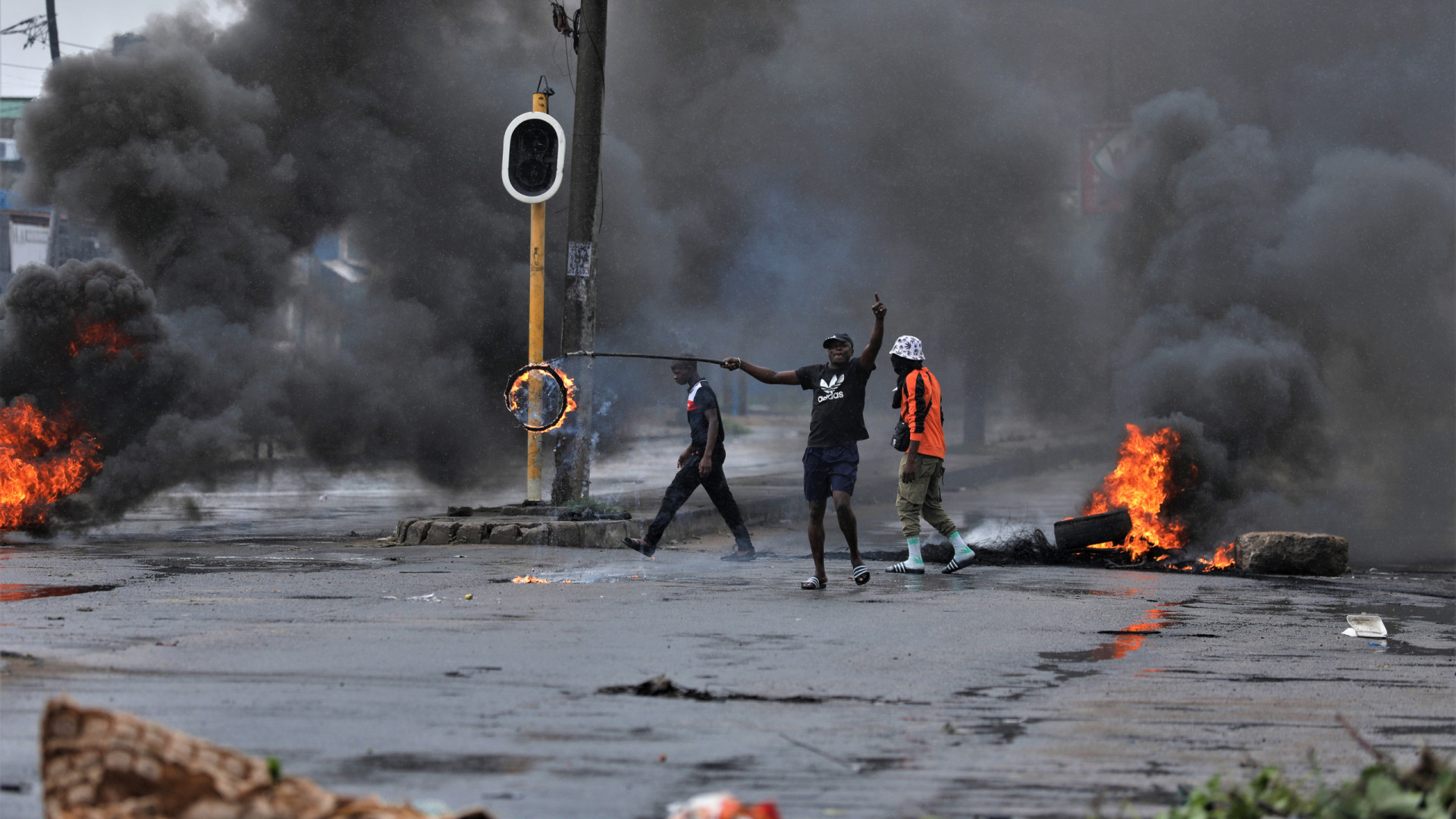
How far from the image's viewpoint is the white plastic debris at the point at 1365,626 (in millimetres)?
5781

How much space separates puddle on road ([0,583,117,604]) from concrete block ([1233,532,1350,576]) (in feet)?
24.8

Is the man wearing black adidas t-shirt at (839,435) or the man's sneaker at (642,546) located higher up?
the man wearing black adidas t-shirt at (839,435)

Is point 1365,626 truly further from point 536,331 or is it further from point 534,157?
point 534,157

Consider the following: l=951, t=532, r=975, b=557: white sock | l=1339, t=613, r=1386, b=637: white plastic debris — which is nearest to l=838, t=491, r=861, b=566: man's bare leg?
l=951, t=532, r=975, b=557: white sock

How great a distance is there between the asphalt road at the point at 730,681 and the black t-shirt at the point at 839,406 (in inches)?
36.0

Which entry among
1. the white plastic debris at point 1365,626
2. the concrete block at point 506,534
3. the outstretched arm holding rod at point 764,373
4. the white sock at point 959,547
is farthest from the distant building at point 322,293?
the white plastic debris at point 1365,626

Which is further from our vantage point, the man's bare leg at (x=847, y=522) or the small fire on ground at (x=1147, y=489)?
the small fire on ground at (x=1147, y=489)

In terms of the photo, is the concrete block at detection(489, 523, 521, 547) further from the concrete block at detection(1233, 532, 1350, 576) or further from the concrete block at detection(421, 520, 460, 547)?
the concrete block at detection(1233, 532, 1350, 576)

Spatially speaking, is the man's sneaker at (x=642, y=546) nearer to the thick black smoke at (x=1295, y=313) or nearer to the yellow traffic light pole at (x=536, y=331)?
the yellow traffic light pole at (x=536, y=331)

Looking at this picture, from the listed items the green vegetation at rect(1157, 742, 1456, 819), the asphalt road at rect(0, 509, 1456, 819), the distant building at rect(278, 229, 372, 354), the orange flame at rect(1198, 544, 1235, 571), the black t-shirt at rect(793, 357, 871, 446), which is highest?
the distant building at rect(278, 229, 372, 354)

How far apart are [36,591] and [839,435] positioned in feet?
14.8

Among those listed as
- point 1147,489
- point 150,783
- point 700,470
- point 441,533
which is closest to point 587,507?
point 441,533

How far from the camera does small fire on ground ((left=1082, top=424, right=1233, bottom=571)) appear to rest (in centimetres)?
A: 1116

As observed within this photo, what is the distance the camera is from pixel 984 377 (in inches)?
1017
